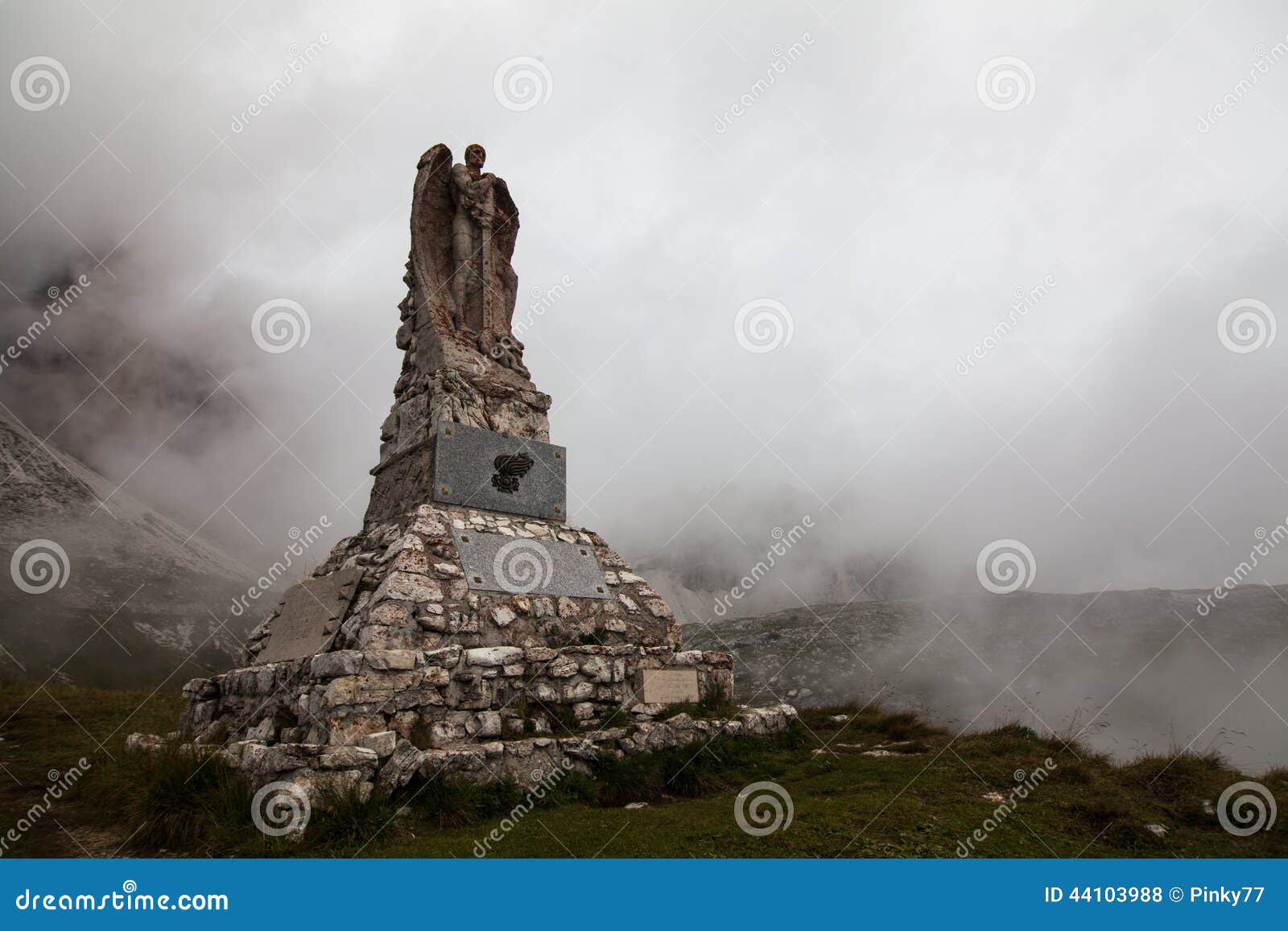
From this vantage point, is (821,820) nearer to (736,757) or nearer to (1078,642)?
(736,757)

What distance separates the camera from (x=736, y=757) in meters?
7.40

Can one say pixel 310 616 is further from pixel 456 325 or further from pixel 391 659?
→ pixel 456 325

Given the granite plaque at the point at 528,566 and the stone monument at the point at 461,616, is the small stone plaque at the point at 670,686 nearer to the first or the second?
the stone monument at the point at 461,616

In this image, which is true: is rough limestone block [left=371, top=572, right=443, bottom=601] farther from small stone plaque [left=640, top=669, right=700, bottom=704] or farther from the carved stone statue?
small stone plaque [left=640, top=669, right=700, bottom=704]

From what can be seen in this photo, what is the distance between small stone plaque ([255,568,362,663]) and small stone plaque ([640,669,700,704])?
3190mm

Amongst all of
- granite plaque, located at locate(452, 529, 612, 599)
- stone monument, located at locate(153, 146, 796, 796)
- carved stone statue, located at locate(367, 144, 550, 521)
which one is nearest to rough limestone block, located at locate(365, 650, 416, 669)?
stone monument, located at locate(153, 146, 796, 796)

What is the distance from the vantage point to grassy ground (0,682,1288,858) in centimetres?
482

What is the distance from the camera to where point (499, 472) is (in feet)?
29.2

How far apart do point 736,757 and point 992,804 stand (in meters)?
2.61

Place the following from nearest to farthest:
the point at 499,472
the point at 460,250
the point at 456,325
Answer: the point at 499,472, the point at 456,325, the point at 460,250

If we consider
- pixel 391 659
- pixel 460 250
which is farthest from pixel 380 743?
pixel 460 250

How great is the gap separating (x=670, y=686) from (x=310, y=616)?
3944mm

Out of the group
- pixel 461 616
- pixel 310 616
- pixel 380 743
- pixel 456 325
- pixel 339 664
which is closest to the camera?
pixel 380 743

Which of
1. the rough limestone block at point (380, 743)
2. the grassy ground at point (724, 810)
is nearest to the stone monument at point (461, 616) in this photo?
the rough limestone block at point (380, 743)
